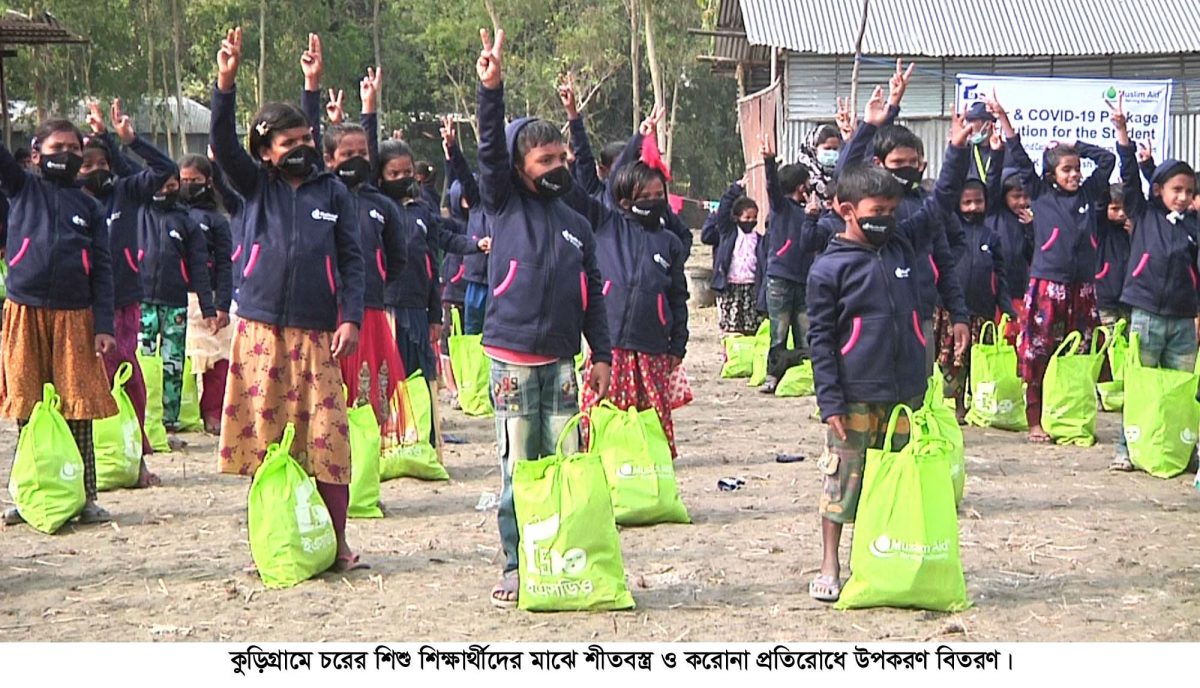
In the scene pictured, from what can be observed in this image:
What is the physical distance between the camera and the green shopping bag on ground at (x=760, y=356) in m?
13.8

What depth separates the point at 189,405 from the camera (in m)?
11.1

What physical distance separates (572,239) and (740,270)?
1049cm

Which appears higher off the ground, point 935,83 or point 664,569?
point 935,83

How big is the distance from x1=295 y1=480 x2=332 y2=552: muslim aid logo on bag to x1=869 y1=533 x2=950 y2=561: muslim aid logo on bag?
218 cm

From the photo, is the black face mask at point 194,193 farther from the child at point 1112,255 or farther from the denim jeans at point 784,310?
the child at point 1112,255

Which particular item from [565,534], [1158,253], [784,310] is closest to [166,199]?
[784,310]

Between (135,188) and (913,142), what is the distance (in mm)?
4556

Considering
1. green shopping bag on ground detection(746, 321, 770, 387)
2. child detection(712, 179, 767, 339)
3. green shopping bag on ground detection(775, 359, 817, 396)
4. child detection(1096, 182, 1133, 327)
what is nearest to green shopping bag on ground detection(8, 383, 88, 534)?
child detection(1096, 182, 1133, 327)

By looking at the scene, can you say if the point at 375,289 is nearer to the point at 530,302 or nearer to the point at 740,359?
the point at 530,302

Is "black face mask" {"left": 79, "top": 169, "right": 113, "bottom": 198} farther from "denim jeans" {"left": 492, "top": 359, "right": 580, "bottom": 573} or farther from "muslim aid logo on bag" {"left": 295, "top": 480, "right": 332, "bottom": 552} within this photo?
"denim jeans" {"left": 492, "top": 359, "right": 580, "bottom": 573}

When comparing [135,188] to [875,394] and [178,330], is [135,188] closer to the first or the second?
[178,330]

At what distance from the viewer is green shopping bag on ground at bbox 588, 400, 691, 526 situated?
744 centimetres

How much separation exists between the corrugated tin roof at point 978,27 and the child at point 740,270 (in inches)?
294
